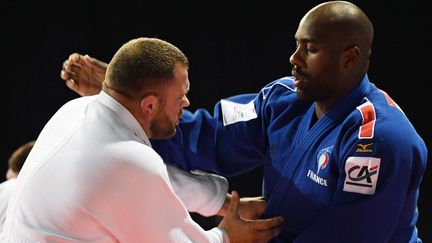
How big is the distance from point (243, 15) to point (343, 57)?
1.32 m

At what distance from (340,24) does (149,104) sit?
0.59m

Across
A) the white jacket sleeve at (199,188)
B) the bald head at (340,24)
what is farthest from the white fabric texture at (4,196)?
the bald head at (340,24)

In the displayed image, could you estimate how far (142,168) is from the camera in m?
1.86

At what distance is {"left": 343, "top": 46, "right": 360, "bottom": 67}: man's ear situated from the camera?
2.10m

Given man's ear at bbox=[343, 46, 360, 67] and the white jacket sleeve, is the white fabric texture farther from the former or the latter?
man's ear at bbox=[343, 46, 360, 67]

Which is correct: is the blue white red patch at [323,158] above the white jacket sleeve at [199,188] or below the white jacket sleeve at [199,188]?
above

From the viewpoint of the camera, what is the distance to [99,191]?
1.85 m

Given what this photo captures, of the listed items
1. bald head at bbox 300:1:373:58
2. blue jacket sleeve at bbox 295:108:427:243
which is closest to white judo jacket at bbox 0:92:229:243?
blue jacket sleeve at bbox 295:108:427:243

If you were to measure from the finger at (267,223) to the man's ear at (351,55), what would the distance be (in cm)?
51

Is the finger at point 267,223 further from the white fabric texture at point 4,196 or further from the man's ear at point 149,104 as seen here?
the white fabric texture at point 4,196

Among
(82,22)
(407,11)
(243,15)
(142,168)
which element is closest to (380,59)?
(407,11)

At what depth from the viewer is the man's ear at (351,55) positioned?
6.88ft

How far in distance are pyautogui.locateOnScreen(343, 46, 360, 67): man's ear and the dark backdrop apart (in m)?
1.14

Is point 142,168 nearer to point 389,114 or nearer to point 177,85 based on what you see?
point 177,85
